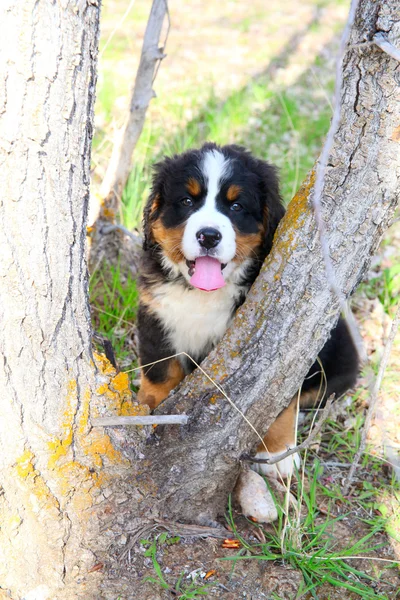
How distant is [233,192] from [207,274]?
0.36 metres

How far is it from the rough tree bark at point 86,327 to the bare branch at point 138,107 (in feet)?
5.97

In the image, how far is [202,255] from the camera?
2.47 m

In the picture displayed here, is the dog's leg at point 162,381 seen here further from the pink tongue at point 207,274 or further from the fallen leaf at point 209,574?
the fallen leaf at point 209,574

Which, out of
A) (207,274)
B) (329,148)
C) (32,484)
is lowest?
(32,484)

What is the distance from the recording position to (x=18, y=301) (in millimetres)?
1802

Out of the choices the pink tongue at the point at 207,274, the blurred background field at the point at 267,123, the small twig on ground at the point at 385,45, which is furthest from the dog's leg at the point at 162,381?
the small twig on ground at the point at 385,45

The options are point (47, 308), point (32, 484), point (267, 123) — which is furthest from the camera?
point (267, 123)

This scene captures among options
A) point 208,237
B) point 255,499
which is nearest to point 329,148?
point 208,237

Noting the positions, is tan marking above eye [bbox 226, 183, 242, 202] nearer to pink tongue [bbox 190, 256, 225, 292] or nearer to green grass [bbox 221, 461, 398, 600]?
pink tongue [bbox 190, 256, 225, 292]

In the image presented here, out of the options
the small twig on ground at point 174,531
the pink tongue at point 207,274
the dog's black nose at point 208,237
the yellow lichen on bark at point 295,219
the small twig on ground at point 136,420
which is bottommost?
the small twig on ground at point 174,531

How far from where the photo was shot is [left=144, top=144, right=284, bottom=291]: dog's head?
2473mm

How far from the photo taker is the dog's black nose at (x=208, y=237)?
241 cm

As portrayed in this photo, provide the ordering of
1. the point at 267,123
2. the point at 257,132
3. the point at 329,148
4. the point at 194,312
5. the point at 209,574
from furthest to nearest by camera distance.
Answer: the point at 267,123 → the point at 257,132 → the point at 194,312 → the point at 209,574 → the point at 329,148

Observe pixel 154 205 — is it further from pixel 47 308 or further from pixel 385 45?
pixel 385 45
